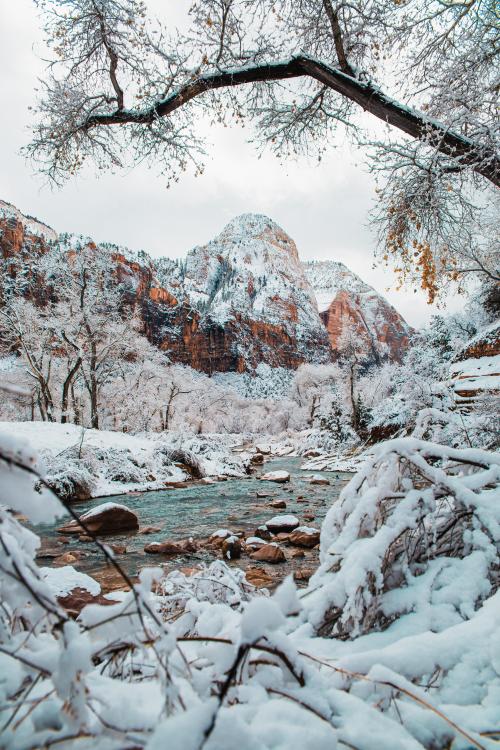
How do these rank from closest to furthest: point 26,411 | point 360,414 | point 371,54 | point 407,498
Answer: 1. point 407,498
2. point 371,54
3. point 360,414
4. point 26,411

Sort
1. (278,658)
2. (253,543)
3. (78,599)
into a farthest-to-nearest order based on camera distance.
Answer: (253,543) → (78,599) → (278,658)

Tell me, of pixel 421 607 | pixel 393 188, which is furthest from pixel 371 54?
pixel 421 607

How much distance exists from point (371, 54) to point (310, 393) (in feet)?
184

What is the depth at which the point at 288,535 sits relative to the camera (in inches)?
313

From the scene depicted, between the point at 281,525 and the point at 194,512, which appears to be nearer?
the point at 281,525

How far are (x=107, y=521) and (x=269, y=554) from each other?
389 centimetres

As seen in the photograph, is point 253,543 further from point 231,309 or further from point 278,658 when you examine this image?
point 231,309

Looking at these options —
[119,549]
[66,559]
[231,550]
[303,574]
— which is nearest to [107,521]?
[119,549]

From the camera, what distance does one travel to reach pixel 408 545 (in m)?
1.68

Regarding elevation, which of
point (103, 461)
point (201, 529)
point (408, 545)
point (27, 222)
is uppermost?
point (27, 222)

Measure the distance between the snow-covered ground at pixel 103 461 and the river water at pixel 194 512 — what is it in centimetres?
78

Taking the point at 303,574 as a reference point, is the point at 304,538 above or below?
below

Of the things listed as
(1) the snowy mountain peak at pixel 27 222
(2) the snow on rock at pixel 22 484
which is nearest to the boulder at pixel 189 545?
(2) the snow on rock at pixel 22 484

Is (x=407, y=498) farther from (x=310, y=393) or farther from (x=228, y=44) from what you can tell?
(x=310, y=393)
